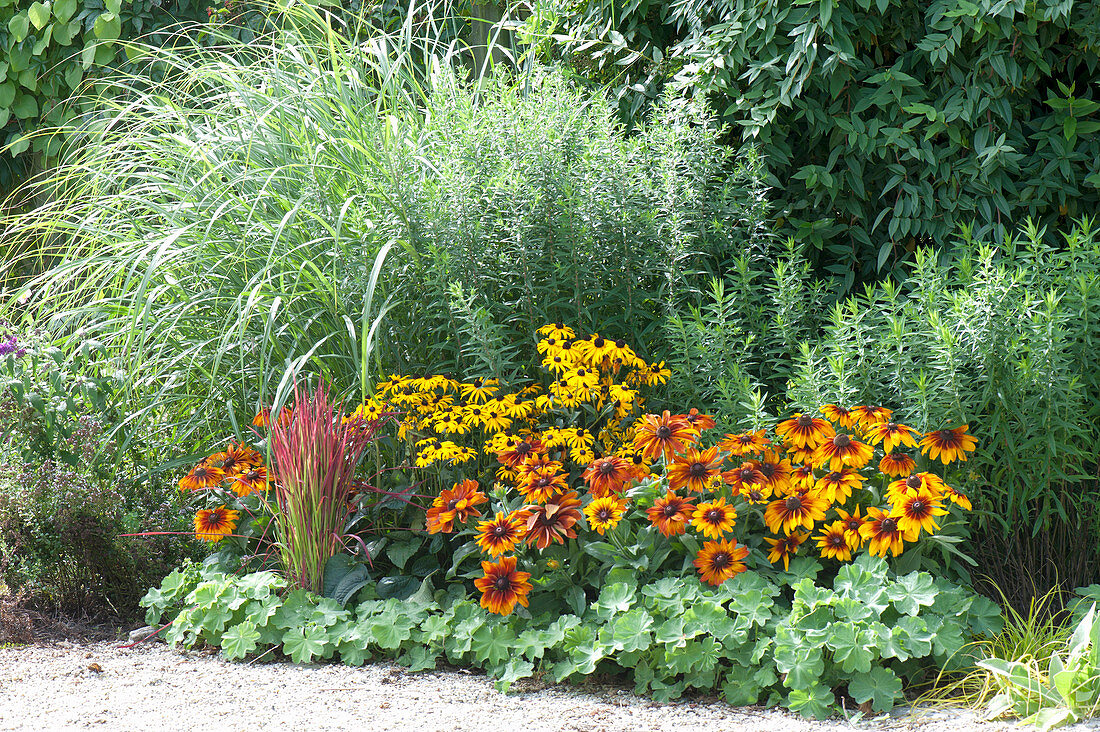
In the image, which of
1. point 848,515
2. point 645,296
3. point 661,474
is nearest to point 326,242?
point 645,296

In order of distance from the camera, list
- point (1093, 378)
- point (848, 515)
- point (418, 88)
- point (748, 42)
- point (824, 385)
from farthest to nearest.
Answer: point (418, 88) → point (748, 42) → point (824, 385) → point (1093, 378) → point (848, 515)

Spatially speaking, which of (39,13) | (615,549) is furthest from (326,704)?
(39,13)

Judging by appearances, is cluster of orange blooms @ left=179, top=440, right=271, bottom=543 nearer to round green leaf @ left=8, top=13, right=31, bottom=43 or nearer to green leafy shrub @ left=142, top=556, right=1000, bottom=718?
green leafy shrub @ left=142, top=556, right=1000, bottom=718

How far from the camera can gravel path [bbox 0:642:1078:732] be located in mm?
2111

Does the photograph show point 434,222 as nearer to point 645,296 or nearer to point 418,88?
point 645,296

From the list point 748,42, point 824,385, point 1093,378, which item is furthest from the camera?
point 748,42

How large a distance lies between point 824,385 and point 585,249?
86 centimetres

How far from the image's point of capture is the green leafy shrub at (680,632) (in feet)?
7.12

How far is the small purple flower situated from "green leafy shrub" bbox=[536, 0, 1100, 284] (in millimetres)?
2435

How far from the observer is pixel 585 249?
305 cm

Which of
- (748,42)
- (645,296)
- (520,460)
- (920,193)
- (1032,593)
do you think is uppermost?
(748,42)

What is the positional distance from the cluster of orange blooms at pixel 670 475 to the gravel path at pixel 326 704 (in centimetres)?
28

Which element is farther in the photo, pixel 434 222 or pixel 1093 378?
pixel 434 222

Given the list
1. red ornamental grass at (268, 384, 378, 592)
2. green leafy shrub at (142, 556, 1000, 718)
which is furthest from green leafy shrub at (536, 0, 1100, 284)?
red ornamental grass at (268, 384, 378, 592)
